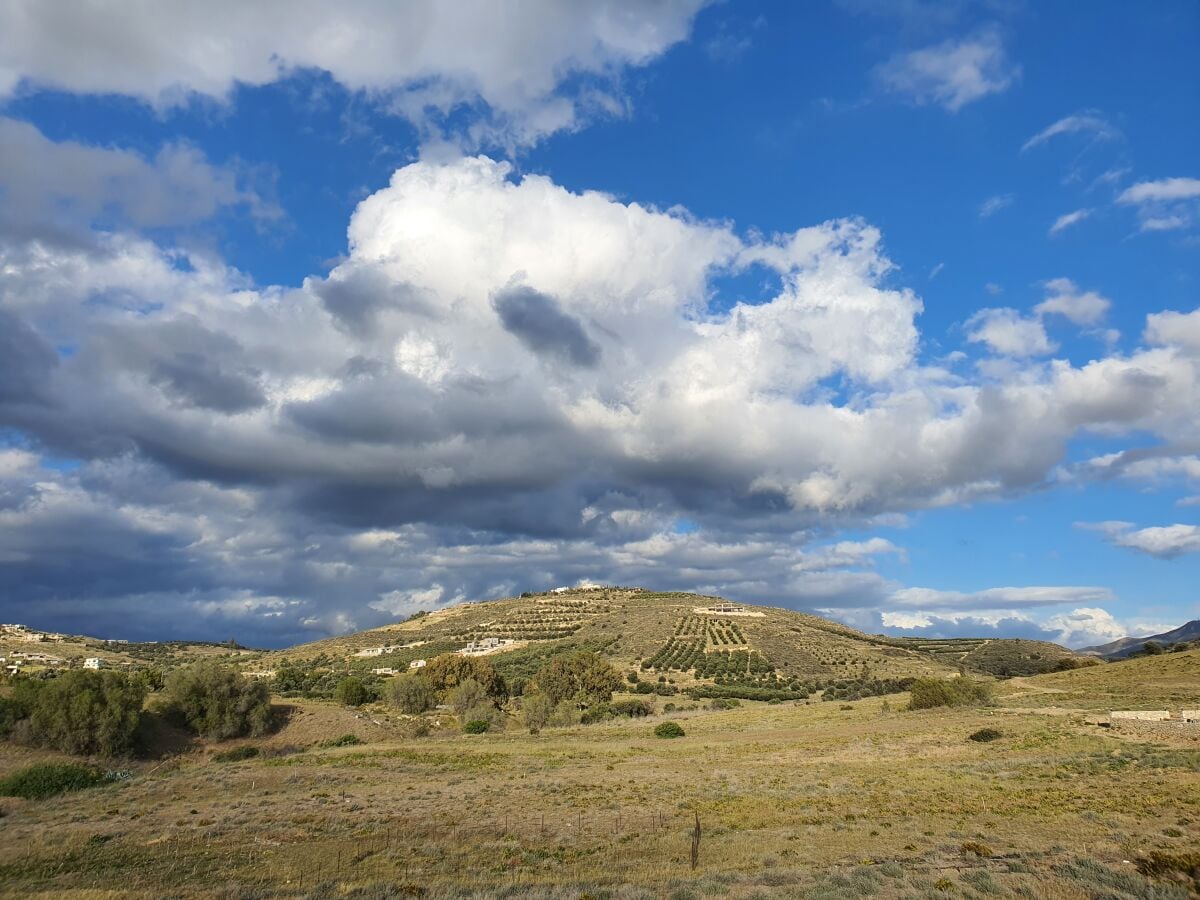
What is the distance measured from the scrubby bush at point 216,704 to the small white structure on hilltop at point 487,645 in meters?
68.0

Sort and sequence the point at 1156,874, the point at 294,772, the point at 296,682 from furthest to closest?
the point at 296,682 → the point at 294,772 → the point at 1156,874

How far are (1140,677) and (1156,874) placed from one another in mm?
69397

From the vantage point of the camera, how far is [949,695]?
6644cm

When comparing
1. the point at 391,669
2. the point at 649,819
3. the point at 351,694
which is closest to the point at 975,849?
the point at 649,819

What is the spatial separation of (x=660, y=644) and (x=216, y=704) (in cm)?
8413

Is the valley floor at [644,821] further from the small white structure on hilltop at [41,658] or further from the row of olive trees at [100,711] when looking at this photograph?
the small white structure on hilltop at [41,658]

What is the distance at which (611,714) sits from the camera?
78.2 metres

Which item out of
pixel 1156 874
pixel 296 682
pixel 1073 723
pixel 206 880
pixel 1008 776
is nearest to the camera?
pixel 1156 874

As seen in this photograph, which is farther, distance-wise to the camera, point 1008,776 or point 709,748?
point 709,748

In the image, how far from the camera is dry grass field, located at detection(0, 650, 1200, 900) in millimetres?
18453

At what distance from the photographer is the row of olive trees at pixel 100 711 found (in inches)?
1991

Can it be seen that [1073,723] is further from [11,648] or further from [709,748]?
[11,648]

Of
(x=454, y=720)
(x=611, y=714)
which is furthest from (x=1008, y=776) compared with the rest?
(x=454, y=720)

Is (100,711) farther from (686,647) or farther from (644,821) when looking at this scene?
(686,647)
